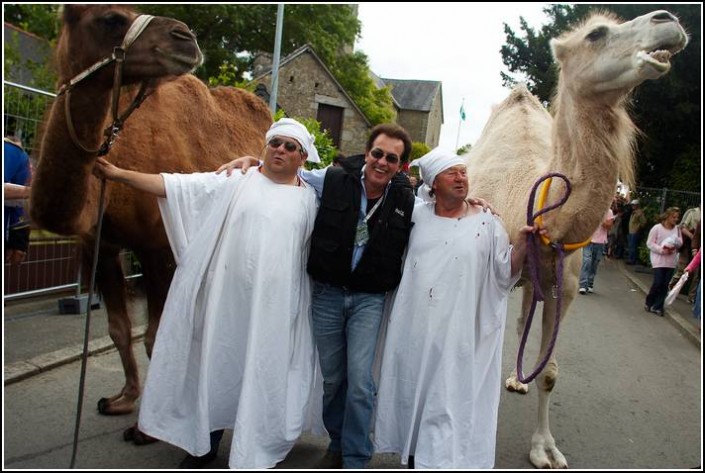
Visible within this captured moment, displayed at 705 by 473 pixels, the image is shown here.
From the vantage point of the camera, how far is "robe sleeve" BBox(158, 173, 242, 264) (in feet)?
10.2

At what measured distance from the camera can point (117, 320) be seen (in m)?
3.97

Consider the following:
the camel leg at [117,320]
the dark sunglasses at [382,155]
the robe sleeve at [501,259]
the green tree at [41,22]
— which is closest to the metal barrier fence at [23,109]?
the camel leg at [117,320]

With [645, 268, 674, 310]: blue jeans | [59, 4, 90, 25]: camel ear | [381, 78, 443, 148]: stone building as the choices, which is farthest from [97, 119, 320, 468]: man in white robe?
[381, 78, 443, 148]: stone building

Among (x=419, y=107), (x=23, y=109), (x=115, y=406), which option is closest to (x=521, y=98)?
(x=115, y=406)

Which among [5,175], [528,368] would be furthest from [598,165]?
[5,175]

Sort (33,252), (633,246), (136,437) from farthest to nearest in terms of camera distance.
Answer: (633,246) < (33,252) < (136,437)

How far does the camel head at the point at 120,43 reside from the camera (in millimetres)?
2693

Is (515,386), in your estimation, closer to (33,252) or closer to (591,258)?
(33,252)

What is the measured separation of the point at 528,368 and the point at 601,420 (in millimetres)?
1227

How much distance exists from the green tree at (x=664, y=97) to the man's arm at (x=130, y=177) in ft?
41.8

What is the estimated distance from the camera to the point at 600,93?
122 inches

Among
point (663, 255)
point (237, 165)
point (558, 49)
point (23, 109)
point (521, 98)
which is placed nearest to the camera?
point (237, 165)

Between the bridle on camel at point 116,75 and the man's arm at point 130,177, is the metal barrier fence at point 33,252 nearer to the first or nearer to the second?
the man's arm at point 130,177

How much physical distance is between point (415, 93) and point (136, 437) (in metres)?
61.7
